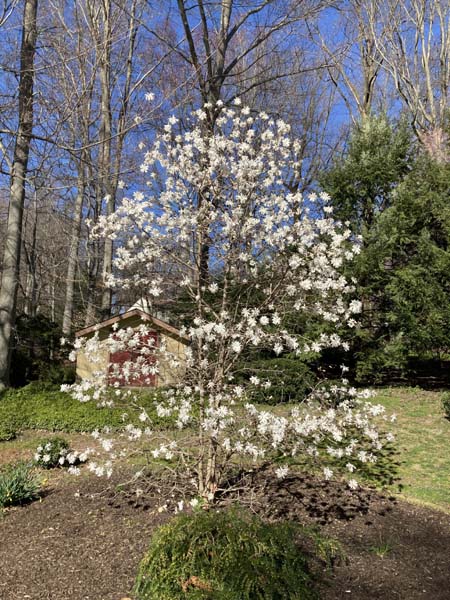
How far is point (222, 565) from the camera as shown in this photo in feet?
8.61

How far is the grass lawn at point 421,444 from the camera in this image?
4.88 meters

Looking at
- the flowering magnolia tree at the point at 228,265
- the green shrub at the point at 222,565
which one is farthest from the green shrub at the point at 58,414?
the green shrub at the point at 222,565

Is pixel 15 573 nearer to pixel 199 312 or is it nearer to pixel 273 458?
pixel 199 312

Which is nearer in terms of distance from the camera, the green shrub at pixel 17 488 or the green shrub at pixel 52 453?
the green shrub at pixel 17 488

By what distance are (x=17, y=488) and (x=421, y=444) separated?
496cm

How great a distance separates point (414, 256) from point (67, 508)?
313 inches

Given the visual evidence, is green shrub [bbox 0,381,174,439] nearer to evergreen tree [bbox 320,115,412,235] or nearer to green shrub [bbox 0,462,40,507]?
green shrub [bbox 0,462,40,507]

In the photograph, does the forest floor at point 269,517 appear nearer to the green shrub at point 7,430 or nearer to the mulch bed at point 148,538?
the mulch bed at point 148,538

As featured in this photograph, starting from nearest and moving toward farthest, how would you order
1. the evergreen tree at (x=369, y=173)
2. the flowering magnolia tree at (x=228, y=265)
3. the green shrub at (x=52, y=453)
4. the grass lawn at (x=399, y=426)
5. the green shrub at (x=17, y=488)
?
the flowering magnolia tree at (x=228, y=265) → the green shrub at (x=17, y=488) → the grass lawn at (x=399, y=426) → the green shrub at (x=52, y=453) → the evergreen tree at (x=369, y=173)

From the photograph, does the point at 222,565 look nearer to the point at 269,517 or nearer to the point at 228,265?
the point at 269,517

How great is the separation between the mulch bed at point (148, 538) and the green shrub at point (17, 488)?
97 millimetres

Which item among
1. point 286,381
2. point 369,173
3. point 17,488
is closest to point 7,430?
point 17,488

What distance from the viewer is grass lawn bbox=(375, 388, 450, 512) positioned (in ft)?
16.0

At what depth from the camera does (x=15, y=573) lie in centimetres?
306
